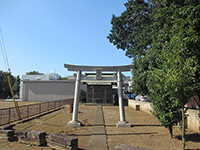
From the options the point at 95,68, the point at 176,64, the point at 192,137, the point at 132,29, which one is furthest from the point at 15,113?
the point at 132,29

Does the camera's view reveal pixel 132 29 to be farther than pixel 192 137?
Yes

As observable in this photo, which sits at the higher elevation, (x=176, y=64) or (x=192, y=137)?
(x=176, y=64)

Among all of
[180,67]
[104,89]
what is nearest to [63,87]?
[104,89]

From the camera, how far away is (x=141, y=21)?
1825 centimetres

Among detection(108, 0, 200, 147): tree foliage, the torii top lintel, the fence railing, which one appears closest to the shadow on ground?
detection(108, 0, 200, 147): tree foliage

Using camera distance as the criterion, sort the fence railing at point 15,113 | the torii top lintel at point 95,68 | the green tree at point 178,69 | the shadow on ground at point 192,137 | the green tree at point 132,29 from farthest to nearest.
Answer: the green tree at point 132,29, the torii top lintel at point 95,68, the fence railing at point 15,113, the shadow on ground at point 192,137, the green tree at point 178,69

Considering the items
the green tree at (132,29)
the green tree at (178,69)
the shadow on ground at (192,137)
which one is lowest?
the shadow on ground at (192,137)

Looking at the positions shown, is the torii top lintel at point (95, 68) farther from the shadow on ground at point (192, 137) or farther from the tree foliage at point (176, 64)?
the shadow on ground at point (192, 137)

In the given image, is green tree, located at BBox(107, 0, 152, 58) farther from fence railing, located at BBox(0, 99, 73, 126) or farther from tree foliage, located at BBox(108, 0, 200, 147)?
fence railing, located at BBox(0, 99, 73, 126)

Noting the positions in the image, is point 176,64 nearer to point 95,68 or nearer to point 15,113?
point 95,68

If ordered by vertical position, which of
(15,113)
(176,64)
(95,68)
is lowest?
(15,113)

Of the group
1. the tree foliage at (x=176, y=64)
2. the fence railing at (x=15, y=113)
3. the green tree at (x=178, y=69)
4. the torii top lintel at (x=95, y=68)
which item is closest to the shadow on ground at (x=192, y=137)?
the tree foliage at (x=176, y=64)

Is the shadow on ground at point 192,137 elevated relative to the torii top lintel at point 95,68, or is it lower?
lower

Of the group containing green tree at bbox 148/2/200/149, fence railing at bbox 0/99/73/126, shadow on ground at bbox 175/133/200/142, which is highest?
green tree at bbox 148/2/200/149
